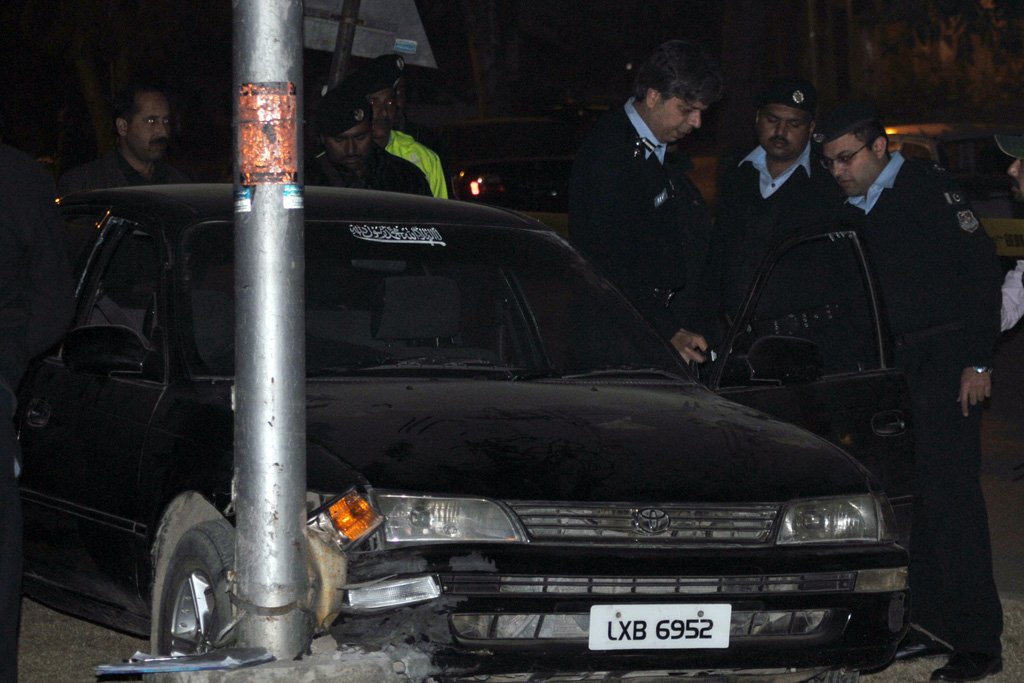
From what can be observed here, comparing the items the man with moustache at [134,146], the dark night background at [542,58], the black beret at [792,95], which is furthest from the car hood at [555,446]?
the dark night background at [542,58]

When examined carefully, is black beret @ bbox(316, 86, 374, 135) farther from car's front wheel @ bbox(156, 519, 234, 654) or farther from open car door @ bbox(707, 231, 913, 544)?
car's front wheel @ bbox(156, 519, 234, 654)

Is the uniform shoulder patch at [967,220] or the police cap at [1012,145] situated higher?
the police cap at [1012,145]

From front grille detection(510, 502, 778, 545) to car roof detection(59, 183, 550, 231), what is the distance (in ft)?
5.52

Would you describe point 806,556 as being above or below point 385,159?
below

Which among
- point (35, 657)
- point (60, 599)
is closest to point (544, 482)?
point (60, 599)

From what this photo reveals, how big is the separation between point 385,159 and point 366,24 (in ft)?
5.06

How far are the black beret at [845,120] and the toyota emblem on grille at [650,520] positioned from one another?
7.41 feet

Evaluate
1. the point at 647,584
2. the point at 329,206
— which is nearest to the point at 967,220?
the point at 329,206

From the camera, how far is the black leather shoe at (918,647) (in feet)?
20.6

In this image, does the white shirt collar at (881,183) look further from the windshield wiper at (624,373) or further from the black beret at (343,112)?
the black beret at (343,112)

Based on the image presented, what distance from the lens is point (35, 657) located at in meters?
6.15

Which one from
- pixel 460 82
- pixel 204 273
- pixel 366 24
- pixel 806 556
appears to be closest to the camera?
pixel 806 556

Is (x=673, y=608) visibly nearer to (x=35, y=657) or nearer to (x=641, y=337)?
(x=641, y=337)

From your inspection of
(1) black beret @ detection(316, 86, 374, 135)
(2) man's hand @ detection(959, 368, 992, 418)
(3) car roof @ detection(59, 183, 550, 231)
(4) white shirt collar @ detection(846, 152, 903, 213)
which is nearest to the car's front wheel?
(3) car roof @ detection(59, 183, 550, 231)
